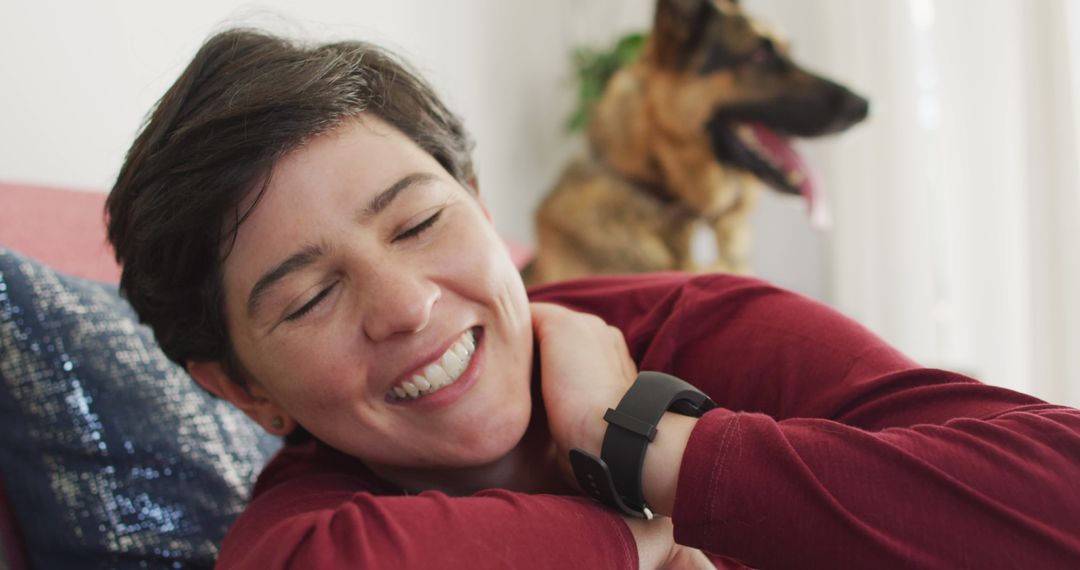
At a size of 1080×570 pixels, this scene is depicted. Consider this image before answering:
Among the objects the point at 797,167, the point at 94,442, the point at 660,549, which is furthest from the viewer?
the point at 797,167

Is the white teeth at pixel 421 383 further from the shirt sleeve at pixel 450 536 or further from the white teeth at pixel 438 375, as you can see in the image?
the shirt sleeve at pixel 450 536

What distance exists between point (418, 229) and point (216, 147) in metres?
0.18

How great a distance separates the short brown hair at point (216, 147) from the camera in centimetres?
72

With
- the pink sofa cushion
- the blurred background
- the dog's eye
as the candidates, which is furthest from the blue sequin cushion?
the dog's eye

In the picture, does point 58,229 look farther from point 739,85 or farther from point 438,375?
point 739,85

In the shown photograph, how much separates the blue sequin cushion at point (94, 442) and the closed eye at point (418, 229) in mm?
375

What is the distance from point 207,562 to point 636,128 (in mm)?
1739

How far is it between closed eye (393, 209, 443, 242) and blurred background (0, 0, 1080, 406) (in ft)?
1.10

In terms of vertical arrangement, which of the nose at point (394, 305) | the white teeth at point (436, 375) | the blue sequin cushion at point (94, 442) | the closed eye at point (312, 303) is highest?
the nose at point (394, 305)

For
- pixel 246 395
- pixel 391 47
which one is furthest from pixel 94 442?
pixel 391 47

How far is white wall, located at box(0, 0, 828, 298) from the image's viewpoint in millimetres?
1284

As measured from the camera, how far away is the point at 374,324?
0.69m

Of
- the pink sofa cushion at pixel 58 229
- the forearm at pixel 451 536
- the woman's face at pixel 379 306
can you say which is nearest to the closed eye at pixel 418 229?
the woman's face at pixel 379 306

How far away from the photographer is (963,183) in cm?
232
